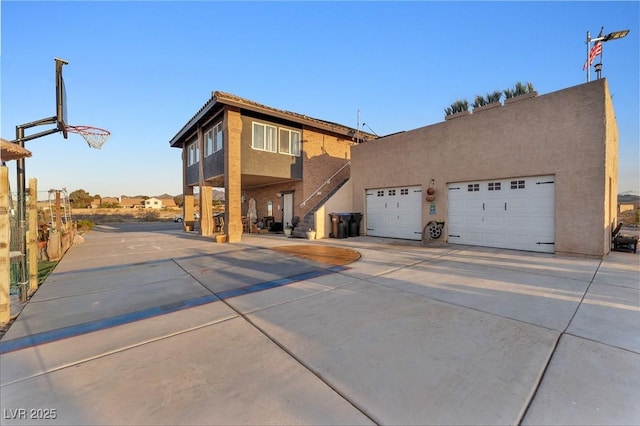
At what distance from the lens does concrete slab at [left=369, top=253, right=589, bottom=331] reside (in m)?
3.68

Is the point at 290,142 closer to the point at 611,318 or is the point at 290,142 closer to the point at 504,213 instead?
the point at 504,213

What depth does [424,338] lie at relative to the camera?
9.73 ft

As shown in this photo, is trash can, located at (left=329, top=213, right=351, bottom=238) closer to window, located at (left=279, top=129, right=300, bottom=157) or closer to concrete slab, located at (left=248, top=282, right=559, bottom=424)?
window, located at (left=279, top=129, right=300, bottom=157)

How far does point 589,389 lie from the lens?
2.12m

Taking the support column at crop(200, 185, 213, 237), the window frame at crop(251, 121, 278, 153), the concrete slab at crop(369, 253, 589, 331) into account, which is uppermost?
the window frame at crop(251, 121, 278, 153)

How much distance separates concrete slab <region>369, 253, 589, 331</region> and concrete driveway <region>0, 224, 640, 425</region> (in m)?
0.04

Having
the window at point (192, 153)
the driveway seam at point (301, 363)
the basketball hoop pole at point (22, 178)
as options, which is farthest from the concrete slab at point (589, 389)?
the window at point (192, 153)

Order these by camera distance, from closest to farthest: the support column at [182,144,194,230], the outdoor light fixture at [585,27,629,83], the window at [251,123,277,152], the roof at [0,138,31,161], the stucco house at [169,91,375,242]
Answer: the roof at [0,138,31,161], the outdoor light fixture at [585,27,629,83], the stucco house at [169,91,375,242], the window at [251,123,277,152], the support column at [182,144,194,230]

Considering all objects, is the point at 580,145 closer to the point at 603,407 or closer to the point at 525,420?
the point at 603,407

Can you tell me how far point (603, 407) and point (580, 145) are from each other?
325 inches

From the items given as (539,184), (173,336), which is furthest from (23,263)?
(539,184)

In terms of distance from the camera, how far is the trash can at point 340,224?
12.5 m

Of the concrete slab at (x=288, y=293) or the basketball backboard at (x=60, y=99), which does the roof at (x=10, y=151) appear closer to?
the basketball backboard at (x=60, y=99)

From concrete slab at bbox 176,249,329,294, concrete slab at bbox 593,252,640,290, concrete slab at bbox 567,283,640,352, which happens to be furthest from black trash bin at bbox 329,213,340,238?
concrete slab at bbox 567,283,640,352
